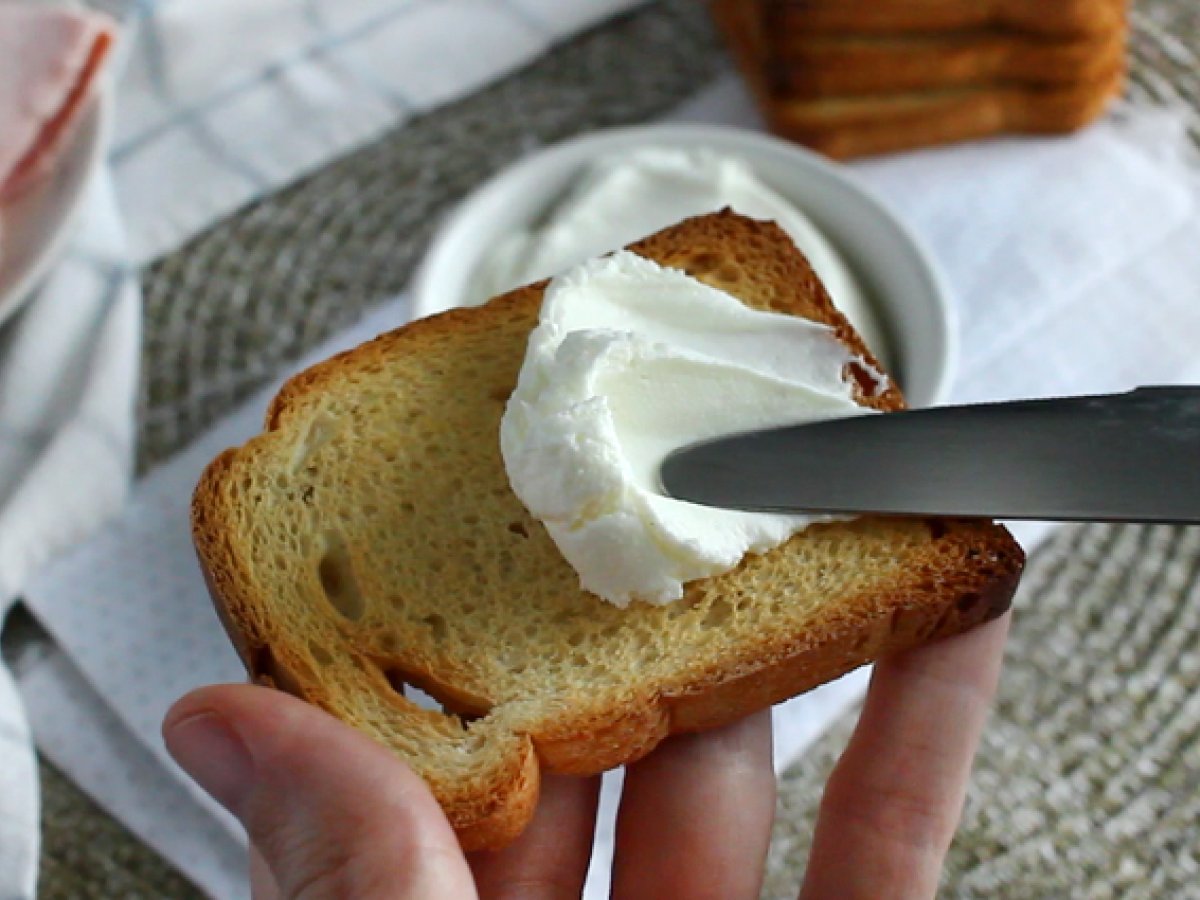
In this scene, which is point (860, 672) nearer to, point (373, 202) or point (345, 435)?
point (345, 435)

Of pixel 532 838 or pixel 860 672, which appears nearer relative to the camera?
pixel 532 838

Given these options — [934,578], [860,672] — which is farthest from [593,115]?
[934,578]

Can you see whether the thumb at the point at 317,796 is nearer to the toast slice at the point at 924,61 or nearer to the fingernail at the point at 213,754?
the fingernail at the point at 213,754

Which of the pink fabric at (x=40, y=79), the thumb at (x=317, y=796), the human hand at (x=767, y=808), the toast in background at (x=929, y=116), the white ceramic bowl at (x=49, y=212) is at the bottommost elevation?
the human hand at (x=767, y=808)

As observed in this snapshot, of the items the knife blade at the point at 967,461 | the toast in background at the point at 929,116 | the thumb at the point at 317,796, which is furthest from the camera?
the toast in background at the point at 929,116

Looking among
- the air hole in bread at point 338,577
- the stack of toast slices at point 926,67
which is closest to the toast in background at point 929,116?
the stack of toast slices at point 926,67

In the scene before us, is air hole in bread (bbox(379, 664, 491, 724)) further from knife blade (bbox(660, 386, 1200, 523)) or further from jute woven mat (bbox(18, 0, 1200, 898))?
jute woven mat (bbox(18, 0, 1200, 898))
